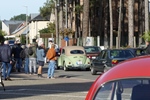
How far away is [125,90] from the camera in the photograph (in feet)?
15.7

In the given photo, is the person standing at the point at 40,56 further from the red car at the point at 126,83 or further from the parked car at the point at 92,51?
the red car at the point at 126,83

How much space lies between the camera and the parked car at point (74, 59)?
107 feet

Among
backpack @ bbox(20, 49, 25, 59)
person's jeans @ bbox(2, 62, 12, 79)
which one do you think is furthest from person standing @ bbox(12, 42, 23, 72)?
person's jeans @ bbox(2, 62, 12, 79)

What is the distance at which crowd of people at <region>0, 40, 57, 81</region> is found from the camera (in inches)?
891

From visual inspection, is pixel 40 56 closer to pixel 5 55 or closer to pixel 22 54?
pixel 5 55

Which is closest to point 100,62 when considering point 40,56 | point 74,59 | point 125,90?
point 40,56

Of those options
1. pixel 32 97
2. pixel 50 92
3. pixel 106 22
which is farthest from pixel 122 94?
pixel 106 22

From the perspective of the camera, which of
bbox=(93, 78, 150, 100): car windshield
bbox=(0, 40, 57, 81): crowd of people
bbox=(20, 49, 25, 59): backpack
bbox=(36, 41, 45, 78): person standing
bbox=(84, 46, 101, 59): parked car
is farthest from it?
bbox=(84, 46, 101, 59): parked car

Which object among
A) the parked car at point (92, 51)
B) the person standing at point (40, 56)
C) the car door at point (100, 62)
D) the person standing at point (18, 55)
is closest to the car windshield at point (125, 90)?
the person standing at point (40, 56)

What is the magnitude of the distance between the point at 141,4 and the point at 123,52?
45.9 metres

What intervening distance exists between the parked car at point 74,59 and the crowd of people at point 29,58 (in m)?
A: 3.09

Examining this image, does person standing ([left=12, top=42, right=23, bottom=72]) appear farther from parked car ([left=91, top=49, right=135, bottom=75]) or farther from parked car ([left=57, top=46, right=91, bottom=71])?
parked car ([left=91, top=49, right=135, bottom=75])

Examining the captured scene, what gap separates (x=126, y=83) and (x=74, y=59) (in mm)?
28068

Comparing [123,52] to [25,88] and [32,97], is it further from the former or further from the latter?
[32,97]
